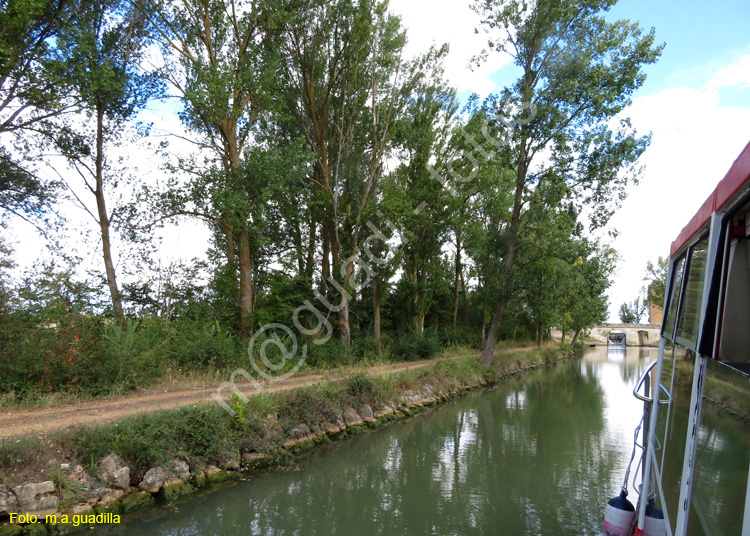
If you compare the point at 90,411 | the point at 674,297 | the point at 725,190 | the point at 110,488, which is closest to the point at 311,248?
the point at 90,411

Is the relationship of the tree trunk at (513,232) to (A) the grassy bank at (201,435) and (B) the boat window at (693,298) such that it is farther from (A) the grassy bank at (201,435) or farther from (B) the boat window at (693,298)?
(B) the boat window at (693,298)

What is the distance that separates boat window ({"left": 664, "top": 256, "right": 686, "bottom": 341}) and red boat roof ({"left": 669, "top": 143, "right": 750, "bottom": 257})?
664mm

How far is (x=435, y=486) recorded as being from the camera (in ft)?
23.7

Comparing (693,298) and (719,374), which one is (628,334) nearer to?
(693,298)

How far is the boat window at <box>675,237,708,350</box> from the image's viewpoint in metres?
2.82

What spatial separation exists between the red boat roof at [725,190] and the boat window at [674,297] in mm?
664

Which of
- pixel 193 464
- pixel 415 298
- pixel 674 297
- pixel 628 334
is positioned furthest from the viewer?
pixel 628 334

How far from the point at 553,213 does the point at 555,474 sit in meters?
11.2

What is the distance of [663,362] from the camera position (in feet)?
14.2

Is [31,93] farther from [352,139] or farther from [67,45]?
[352,139]

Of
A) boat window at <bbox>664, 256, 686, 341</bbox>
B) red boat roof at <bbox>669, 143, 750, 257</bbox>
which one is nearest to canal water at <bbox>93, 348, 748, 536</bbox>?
boat window at <bbox>664, 256, 686, 341</bbox>

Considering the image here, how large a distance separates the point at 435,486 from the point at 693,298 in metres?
5.33

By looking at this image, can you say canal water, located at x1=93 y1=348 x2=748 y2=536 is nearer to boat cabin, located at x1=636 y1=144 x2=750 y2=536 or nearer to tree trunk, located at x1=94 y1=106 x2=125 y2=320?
boat cabin, located at x1=636 y1=144 x2=750 y2=536

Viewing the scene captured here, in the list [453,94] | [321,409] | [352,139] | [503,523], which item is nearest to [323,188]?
[352,139]
